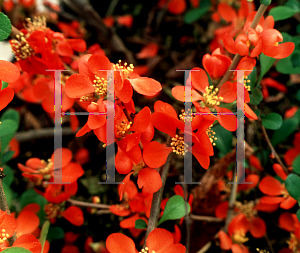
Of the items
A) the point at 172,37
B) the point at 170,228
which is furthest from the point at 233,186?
the point at 172,37

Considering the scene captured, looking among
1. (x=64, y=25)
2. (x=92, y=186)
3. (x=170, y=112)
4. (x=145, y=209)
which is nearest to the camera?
(x=170, y=112)

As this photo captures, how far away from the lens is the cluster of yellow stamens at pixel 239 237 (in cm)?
76

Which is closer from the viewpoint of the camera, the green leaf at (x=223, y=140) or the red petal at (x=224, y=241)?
the red petal at (x=224, y=241)

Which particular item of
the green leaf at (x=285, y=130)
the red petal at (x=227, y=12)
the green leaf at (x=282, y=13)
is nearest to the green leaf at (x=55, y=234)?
the green leaf at (x=285, y=130)

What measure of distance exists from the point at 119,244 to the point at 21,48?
514 mm

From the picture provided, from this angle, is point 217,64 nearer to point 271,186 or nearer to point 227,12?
point 271,186

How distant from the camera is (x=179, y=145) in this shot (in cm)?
60

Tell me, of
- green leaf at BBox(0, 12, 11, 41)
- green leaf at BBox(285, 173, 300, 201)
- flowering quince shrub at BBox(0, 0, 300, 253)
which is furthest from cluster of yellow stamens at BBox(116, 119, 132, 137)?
green leaf at BBox(285, 173, 300, 201)

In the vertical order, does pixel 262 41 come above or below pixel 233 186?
above

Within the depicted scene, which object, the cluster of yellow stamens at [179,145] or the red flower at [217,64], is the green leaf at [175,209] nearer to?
the cluster of yellow stamens at [179,145]

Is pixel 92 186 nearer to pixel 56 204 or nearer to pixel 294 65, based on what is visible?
pixel 56 204

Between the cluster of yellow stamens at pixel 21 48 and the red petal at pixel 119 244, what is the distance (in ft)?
1.57

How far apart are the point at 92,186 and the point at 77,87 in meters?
0.53

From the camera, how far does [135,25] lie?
1565mm
